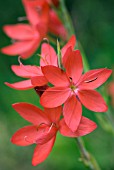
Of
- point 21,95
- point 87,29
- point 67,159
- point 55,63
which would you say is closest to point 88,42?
point 87,29

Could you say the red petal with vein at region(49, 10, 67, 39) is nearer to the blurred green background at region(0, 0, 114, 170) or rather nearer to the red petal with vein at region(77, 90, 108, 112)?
the blurred green background at region(0, 0, 114, 170)

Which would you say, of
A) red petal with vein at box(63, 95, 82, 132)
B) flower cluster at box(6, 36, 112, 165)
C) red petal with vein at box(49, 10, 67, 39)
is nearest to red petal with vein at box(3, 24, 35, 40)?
red petal with vein at box(49, 10, 67, 39)

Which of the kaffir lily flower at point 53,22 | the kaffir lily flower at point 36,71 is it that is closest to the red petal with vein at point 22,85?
the kaffir lily flower at point 36,71

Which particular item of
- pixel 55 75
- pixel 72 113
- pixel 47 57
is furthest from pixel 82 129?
pixel 47 57

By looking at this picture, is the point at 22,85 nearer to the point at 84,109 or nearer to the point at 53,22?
the point at 53,22

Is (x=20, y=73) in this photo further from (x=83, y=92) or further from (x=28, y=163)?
(x=28, y=163)

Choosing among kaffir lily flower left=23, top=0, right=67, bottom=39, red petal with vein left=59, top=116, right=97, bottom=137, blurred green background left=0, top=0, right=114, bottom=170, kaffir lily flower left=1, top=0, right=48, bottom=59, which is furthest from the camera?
blurred green background left=0, top=0, right=114, bottom=170

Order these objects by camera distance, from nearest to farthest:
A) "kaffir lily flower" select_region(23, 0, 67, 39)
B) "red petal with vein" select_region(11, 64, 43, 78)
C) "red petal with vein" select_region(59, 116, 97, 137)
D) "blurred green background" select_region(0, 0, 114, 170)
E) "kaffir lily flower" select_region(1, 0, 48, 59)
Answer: "red petal with vein" select_region(59, 116, 97, 137), "red petal with vein" select_region(11, 64, 43, 78), "kaffir lily flower" select_region(1, 0, 48, 59), "kaffir lily flower" select_region(23, 0, 67, 39), "blurred green background" select_region(0, 0, 114, 170)
